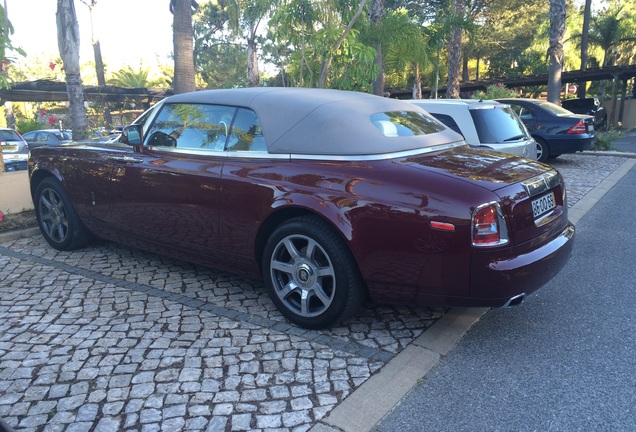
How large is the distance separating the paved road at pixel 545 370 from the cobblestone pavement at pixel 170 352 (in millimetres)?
403

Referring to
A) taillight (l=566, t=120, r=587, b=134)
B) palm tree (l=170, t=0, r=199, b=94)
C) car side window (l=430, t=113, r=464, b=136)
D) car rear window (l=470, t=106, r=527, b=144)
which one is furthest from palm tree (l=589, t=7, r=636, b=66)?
car side window (l=430, t=113, r=464, b=136)

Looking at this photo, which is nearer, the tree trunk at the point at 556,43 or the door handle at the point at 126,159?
the door handle at the point at 126,159

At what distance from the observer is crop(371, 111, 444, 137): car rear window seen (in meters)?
3.75

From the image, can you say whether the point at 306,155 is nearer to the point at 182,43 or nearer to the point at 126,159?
the point at 126,159

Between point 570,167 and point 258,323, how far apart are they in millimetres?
9640

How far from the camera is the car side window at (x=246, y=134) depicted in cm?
370

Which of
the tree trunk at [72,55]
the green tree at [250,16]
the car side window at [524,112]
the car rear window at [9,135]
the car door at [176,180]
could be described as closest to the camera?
the car door at [176,180]

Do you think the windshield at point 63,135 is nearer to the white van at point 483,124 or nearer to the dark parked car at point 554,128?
the dark parked car at point 554,128

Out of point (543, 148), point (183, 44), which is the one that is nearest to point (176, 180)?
point (183, 44)

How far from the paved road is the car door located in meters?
1.97

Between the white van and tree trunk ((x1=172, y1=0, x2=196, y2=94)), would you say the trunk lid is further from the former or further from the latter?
tree trunk ((x1=172, y1=0, x2=196, y2=94))

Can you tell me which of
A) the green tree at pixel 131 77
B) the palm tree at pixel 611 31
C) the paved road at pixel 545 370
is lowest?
the paved road at pixel 545 370

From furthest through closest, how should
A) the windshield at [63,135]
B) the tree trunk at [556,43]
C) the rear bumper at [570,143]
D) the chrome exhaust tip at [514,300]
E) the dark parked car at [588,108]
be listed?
the dark parked car at [588,108] < the windshield at [63,135] < the tree trunk at [556,43] < the rear bumper at [570,143] < the chrome exhaust tip at [514,300]

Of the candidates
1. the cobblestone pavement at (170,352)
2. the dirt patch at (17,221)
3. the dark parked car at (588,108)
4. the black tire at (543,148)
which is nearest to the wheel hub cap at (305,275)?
the cobblestone pavement at (170,352)
